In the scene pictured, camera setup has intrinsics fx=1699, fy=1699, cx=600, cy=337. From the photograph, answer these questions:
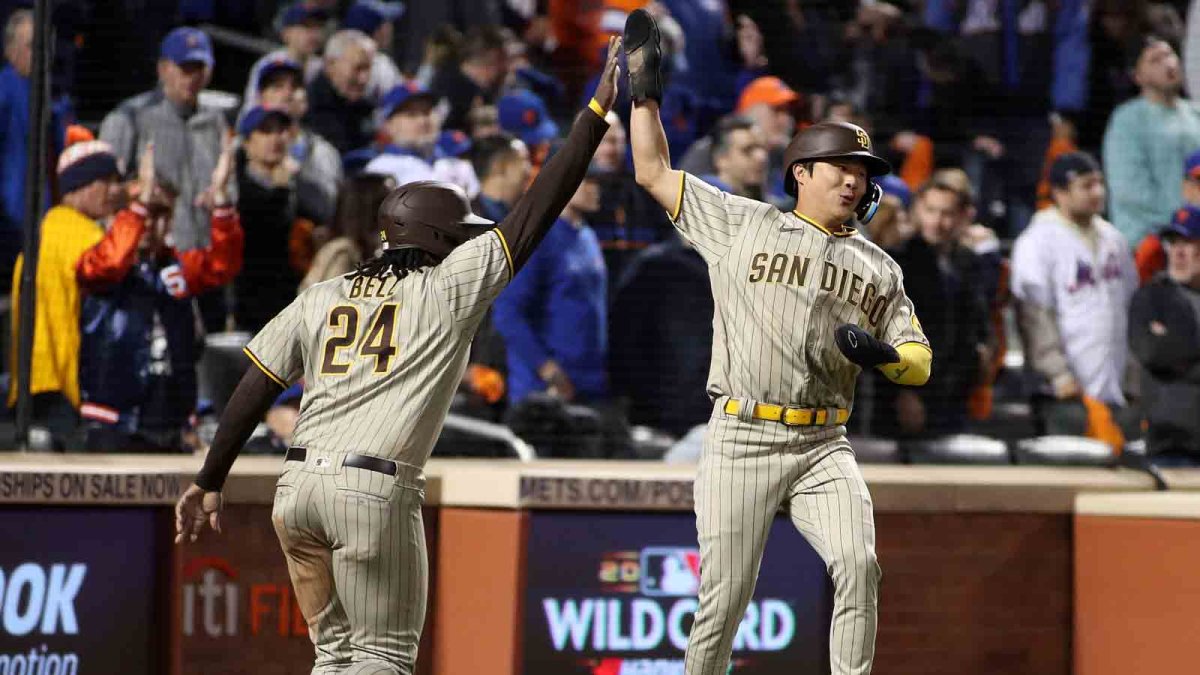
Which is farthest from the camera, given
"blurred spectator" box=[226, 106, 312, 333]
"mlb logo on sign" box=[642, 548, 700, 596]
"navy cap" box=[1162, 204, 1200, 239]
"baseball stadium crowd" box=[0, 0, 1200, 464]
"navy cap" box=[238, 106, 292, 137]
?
"navy cap" box=[1162, 204, 1200, 239]

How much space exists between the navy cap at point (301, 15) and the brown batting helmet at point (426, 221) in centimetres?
401

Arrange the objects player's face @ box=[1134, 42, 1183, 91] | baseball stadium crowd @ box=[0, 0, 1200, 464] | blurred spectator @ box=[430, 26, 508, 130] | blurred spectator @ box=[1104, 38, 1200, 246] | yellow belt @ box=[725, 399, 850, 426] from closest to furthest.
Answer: yellow belt @ box=[725, 399, 850, 426], baseball stadium crowd @ box=[0, 0, 1200, 464], blurred spectator @ box=[430, 26, 508, 130], blurred spectator @ box=[1104, 38, 1200, 246], player's face @ box=[1134, 42, 1183, 91]

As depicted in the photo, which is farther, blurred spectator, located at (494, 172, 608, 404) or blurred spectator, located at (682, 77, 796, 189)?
blurred spectator, located at (682, 77, 796, 189)

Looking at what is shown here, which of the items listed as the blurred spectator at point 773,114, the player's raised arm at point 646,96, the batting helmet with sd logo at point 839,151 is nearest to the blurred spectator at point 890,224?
the blurred spectator at point 773,114

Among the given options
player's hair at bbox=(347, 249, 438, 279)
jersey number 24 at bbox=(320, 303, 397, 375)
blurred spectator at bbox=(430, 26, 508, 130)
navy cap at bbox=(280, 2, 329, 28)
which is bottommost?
jersey number 24 at bbox=(320, 303, 397, 375)

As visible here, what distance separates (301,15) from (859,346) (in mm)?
4722

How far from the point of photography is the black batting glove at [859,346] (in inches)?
167

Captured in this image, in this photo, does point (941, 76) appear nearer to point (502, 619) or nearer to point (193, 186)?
point (193, 186)

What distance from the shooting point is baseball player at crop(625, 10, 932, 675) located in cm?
434

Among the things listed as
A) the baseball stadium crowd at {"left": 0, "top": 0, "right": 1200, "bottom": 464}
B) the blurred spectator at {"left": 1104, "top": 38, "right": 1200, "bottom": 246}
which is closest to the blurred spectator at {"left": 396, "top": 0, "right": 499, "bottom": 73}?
the baseball stadium crowd at {"left": 0, "top": 0, "right": 1200, "bottom": 464}

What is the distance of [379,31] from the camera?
339 inches

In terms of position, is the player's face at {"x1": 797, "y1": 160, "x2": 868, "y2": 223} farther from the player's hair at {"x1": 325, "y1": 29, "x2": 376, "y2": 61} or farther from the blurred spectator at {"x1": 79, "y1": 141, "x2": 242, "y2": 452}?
the player's hair at {"x1": 325, "y1": 29, "x2": 376, "y2": 61}

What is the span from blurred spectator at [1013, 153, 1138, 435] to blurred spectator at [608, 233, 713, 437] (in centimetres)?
164

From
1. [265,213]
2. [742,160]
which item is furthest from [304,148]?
[742,160]
